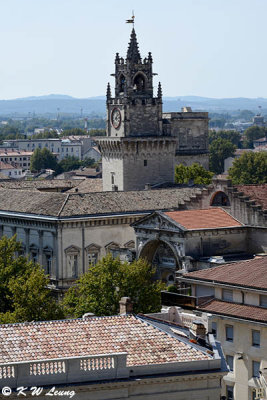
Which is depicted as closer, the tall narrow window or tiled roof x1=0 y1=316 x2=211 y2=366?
tiled roof x1=0 y1=316 x2=211 y2=366

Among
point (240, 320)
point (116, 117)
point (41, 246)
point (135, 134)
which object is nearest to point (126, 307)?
point (240, 320)

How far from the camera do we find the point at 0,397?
40125 millimetres

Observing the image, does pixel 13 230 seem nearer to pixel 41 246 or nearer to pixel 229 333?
pixel 41 246

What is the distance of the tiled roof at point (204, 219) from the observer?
3504 inches

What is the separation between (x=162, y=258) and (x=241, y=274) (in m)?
22.6

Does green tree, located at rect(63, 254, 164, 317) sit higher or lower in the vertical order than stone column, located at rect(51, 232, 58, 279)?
Answer: higher

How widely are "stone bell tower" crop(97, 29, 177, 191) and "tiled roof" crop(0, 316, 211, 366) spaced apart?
78.4 meters

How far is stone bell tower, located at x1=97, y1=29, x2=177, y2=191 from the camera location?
12619 cm

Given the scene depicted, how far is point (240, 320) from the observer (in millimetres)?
65125

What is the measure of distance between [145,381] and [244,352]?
75.0ft

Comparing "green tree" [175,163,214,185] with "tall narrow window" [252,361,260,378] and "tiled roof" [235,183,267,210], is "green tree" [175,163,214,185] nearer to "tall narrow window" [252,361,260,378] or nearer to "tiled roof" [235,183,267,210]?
"tiled roof" [235,183,267,210]

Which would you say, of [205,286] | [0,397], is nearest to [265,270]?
[205,286]

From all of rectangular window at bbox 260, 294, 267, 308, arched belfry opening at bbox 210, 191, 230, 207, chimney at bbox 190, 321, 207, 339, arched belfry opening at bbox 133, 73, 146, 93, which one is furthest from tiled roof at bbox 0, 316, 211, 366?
arched belfry opening at bbox 133, 73, 146, 93

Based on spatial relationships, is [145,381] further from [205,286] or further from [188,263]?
[188,263]
